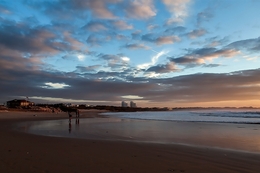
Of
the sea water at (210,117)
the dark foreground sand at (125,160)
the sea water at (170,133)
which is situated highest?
the dark foreground sand at (125,160)

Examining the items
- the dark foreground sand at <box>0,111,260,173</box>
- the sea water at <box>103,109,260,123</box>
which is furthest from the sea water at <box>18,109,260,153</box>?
the sea water at <box>103,109,260,123</box>

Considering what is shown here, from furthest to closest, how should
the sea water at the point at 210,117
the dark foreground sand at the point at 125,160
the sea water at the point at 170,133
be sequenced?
1. the sea water at the point at 210,117
2. the sea water at the point at 170,133
3. the dark foreground sand at the point at 125,160

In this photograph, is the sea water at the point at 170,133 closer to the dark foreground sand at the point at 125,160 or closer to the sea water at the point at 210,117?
the dark foreground sand at the point at 125,160

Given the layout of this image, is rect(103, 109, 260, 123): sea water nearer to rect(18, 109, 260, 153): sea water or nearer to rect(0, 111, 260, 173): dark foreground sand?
rect(18, 109, 260, 153): sea water

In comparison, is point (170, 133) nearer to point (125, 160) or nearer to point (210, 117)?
point (125, 160)

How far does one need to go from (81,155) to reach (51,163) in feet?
5.42

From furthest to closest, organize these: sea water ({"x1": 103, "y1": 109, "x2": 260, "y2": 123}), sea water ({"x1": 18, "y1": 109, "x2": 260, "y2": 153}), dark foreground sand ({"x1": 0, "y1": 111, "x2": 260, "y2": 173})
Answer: sea water ({"x1": 103, "y1": 109, "x2": 260, "y2": 123}), sea water ({"x1": 18, "y1": 109, "x2": 260, "y2": 153}), dark foreground sand ({"x1": 0, "y1": 111, "x2": 260, "y2": 173})

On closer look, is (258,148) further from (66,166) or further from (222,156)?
(66,166)

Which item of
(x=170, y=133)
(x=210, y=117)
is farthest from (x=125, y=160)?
(x=210, y=117)

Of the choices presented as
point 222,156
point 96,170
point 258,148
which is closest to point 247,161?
point 222,156

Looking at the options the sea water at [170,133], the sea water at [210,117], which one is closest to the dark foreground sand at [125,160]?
the sea water at [170,133]

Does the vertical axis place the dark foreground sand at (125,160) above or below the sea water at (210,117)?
above

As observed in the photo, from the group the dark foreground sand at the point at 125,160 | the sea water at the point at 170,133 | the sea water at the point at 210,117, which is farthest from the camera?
the sea water at the point at 210,117

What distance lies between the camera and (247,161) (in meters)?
8.90
